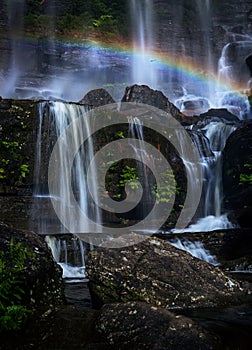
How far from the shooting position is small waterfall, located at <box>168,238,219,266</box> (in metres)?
9.55

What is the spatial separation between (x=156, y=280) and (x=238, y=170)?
1015 cm

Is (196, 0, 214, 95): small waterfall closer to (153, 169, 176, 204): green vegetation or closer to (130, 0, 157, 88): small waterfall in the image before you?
(130, 0, 157, 88): small waterfall

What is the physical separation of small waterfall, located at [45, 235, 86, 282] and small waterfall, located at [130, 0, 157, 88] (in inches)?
846

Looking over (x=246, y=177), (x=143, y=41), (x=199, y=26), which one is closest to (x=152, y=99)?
(x=246, y=177)

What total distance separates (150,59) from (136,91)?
1339cm

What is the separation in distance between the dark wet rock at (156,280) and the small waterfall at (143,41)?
79.3 ft

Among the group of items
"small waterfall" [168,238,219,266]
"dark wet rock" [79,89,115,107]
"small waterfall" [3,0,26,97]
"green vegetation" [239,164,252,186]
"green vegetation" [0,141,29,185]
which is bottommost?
"small waterfall" [168,238,219,266]

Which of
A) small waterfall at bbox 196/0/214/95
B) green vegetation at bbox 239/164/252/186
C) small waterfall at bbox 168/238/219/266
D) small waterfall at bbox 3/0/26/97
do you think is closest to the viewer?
small waterfall at bbox 168/238/219/266

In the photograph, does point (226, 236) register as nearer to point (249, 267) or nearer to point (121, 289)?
point (249, 267)

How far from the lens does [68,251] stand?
8984 millimetres

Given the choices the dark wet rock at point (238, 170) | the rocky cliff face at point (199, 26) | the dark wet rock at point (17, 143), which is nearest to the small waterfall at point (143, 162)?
the dark wet rock at point (238, 170)

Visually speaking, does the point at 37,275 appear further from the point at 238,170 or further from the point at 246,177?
the point at 238,170

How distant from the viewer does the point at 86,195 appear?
42.3 feet

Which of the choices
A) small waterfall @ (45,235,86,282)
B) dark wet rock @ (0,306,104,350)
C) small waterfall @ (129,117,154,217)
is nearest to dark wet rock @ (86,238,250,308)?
dark wet rock @ (0,306,104,350)
